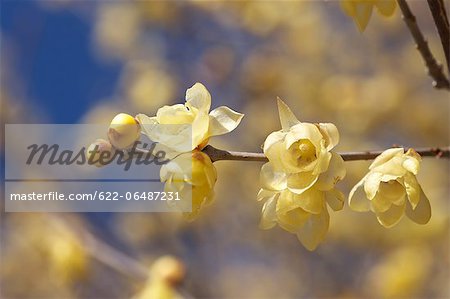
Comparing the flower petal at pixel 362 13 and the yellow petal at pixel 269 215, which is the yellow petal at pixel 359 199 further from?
the flower petal at pixel 362 13

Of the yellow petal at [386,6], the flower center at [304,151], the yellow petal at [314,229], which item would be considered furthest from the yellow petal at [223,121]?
the yellow petal at [386,6]

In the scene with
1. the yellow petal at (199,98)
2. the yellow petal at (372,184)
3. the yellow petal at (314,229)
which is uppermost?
the yellow petal at (199,98)

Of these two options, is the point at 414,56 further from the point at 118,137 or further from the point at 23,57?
the point at 118,137

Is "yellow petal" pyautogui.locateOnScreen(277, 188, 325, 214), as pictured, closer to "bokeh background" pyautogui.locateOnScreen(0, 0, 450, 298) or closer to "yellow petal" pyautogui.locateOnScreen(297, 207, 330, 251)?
"yellow petal" pyautogui.locateOnScreen(297, 207, 330, 251)

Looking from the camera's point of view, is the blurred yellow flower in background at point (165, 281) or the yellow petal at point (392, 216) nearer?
the yellow petal at point (392, 216)

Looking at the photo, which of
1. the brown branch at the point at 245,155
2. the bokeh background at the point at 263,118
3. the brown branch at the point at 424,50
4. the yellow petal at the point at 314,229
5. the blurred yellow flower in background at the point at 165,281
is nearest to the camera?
the brown branch at the point at 245,155

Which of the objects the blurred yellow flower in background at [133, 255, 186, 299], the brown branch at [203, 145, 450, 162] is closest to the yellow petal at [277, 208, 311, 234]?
the brown branch at [203, 145, 450, 162]

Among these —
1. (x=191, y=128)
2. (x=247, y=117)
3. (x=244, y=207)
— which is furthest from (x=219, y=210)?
(x=191, y=128)
